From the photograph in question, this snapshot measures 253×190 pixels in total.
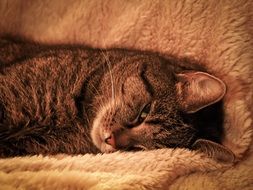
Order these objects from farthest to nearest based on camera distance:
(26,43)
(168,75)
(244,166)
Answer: (26,43) < (168,75) < (244,166)

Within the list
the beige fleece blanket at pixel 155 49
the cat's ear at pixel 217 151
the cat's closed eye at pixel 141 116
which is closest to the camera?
the beige fleece blanket at pixel 155 49

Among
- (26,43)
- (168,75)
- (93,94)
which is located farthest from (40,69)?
(168,75)

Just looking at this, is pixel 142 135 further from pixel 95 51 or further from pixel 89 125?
pixel 95 51

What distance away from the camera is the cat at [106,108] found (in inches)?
59.0

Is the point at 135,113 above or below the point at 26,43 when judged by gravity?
below

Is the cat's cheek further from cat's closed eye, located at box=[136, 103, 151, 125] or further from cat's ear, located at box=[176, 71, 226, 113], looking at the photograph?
cat's ear, located at box=[176, 71, 226, 113]

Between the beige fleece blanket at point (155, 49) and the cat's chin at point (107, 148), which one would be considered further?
the cat's chin at point (107, 148)

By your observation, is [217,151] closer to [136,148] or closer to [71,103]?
[136,148]

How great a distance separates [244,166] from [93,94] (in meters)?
0.66

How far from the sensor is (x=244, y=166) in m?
1.45

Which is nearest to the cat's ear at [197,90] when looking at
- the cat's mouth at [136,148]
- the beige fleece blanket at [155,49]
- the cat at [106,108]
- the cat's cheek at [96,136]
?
the cat at [106,108]

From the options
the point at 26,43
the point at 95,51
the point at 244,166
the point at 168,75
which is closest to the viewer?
the point at 244,166

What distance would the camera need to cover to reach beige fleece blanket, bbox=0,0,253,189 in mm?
1275

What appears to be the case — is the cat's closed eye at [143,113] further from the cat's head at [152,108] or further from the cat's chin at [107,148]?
the cat's chin at [107,148]
